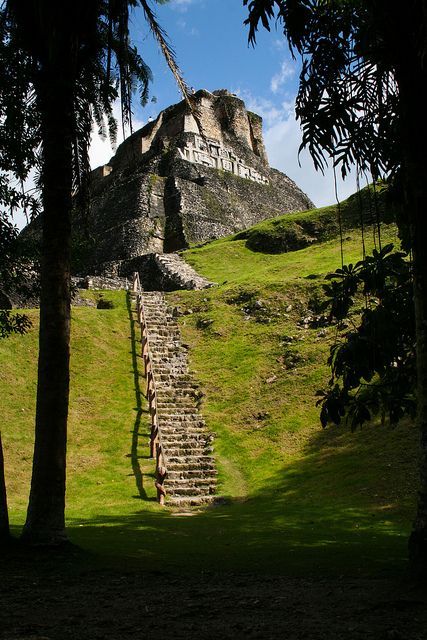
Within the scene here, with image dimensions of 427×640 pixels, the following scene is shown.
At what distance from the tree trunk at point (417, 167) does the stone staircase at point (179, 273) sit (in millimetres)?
28644

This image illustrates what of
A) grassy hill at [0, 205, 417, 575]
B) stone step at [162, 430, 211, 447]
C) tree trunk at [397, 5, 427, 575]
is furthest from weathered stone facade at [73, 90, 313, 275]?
tree trunk at [397, 5, 427, 575]

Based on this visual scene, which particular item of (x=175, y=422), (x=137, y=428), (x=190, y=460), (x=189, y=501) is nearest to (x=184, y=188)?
(x=175, y=422)

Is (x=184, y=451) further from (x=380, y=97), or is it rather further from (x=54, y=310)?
(x=380, y=97)

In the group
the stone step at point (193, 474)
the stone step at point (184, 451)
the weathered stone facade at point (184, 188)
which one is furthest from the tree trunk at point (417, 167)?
the weathered stone facade at point (184, 188)

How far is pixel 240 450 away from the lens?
18812 millimetres

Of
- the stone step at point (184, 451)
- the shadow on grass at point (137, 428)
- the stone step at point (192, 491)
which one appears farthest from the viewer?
the stone step at point (184, 451)

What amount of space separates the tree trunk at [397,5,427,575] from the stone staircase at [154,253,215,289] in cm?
2864

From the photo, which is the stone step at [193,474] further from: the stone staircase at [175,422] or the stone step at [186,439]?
the stone step at [186,439]

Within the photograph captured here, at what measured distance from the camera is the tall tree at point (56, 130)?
317 inches

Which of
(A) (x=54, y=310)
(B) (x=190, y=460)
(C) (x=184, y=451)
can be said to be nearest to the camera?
(A) (x=54, y=310)

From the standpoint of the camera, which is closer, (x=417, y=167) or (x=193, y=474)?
(x=417, y=167)

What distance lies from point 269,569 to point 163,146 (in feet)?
203

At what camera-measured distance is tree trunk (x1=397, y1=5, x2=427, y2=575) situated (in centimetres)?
597

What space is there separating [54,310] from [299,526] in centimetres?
630
